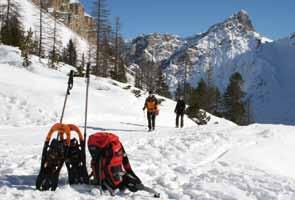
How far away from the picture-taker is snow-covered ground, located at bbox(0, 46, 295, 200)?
817cm

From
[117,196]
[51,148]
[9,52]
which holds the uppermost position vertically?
[9,52]

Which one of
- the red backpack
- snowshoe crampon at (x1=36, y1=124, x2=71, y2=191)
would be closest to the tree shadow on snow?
snowshoe crampon at (x1=36, y1=124, x2=71, y2=191)

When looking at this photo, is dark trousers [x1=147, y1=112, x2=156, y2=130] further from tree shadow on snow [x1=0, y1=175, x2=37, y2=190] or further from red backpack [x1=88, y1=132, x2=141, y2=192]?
red backpack [x1=88, y1=132, x2=141, y2=192]

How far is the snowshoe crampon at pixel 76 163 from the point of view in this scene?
26.8ft

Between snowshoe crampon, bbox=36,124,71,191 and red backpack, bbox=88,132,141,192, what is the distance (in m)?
0.52

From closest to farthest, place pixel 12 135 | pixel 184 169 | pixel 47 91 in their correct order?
pixel 184 169 → pixel 12 135 → pixel 47 91

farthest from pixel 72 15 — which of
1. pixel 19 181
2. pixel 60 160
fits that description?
pixel 60 160

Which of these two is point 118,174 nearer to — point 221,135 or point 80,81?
point 221,135

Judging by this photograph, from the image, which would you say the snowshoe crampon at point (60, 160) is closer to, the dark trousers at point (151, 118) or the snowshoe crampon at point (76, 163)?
the snowshoe crampon at point (76, 163)

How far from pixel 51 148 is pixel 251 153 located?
285 inches

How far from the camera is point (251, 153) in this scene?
43.7 feet

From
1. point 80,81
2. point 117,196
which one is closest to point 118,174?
point 117,196

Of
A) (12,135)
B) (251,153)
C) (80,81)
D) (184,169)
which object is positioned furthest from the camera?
(80,81)

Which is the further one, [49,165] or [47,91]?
[47,91]
